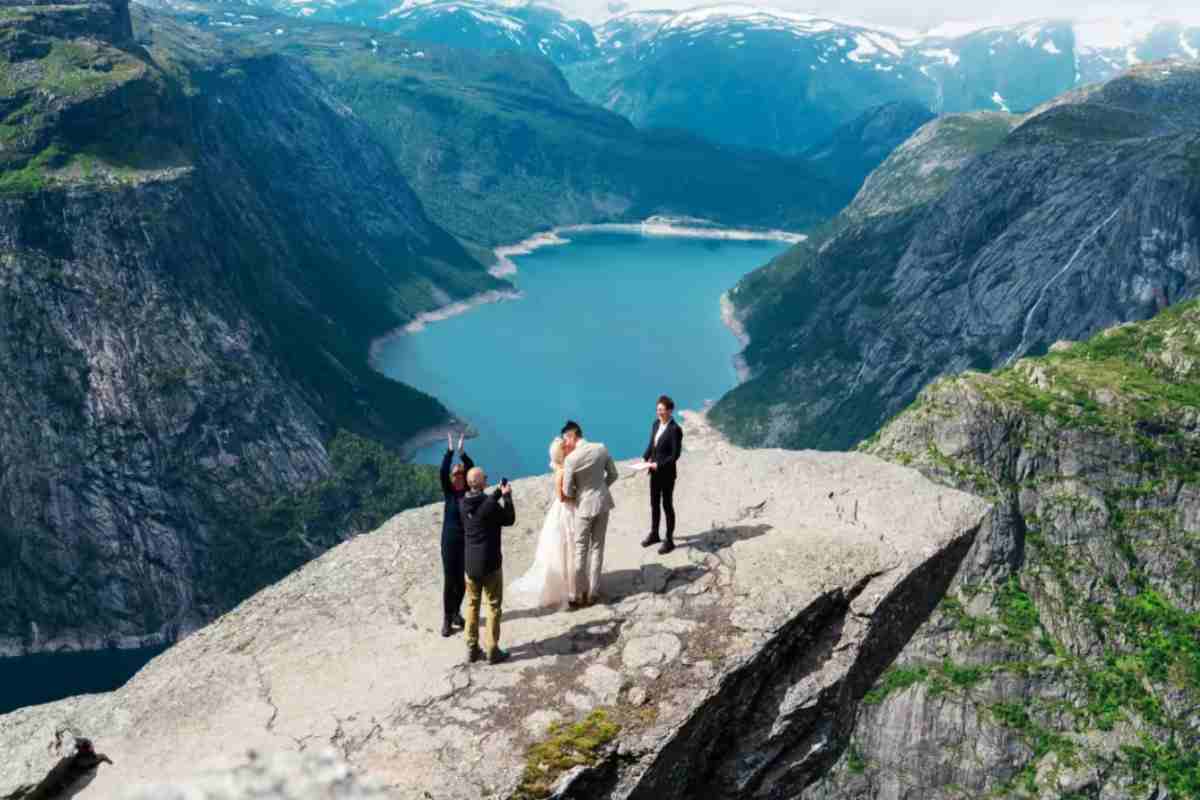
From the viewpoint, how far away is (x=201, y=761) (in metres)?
21.2

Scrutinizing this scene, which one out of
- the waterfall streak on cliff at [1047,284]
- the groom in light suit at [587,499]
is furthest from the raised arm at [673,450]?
the waterfall streak on cliff at [1047,284]

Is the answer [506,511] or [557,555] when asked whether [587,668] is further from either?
[506,511]

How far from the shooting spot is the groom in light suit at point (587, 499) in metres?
25.8

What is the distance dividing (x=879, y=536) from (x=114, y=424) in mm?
156579

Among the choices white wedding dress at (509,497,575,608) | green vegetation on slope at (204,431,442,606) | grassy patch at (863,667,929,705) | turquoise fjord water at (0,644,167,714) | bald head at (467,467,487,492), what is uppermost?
bald head at (467,467,487,492)

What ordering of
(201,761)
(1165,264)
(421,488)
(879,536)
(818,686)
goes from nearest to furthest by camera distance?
(201,761) < (818,686) < (879,536) < (1165,264) < (421,488)

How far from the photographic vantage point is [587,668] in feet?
79.4

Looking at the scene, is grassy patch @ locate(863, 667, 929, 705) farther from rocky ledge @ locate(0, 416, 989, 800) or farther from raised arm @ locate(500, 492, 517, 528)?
raised arm @ locate(500, 492, 517, 528)

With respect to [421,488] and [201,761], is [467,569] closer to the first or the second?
[201,761]

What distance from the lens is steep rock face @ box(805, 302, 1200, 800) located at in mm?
97000

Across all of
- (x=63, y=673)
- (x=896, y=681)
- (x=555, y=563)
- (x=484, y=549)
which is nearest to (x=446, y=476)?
(x=484, y=549)

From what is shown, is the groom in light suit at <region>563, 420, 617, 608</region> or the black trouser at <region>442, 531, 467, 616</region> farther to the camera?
the groom in light suit at <region>563, 420, 617, 608</region>

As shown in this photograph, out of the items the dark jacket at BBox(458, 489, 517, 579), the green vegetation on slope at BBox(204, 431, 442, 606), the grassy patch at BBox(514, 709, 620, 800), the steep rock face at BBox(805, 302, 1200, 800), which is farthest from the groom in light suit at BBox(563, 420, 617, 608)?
the green vegetation on slope at BBox(204, 431, 442, 606)

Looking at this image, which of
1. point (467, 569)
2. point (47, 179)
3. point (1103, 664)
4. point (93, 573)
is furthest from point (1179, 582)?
point (47, 179)
